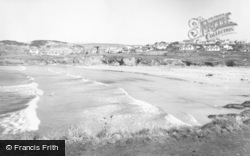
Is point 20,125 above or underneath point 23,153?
underneath

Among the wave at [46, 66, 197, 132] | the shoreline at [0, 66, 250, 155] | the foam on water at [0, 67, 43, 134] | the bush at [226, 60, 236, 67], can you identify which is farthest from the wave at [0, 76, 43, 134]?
the bush at [226, 60, 236, 67]

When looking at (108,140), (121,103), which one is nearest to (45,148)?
(108,140)

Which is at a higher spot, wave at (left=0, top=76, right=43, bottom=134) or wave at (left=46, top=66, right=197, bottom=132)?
wave at (left=46, top=66, right=197, bottom=132)

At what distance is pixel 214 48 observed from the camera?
122 m

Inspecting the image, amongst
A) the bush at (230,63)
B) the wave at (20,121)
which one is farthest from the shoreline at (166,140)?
the bush at (230,63)

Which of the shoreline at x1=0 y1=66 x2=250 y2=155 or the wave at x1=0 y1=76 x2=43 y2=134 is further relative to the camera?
the wave at x1=0 y1=76 x2=43 y2=134

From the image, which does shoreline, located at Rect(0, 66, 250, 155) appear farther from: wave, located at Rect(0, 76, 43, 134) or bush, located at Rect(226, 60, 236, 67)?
bush, located at Rect(226, 60, 236, 67)

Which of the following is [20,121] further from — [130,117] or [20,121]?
[130,117]

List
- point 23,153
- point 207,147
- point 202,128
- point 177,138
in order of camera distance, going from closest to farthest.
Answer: point 23,153
point 207,147
point 177,138
point 202,128

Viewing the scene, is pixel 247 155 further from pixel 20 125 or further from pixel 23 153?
pixel 20 125

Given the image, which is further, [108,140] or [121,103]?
[121,103]

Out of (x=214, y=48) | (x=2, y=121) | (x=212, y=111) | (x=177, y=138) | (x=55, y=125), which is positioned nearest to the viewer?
(x=177, y=138)

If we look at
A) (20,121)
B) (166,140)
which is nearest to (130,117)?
(166,140)

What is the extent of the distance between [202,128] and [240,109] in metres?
7.42
